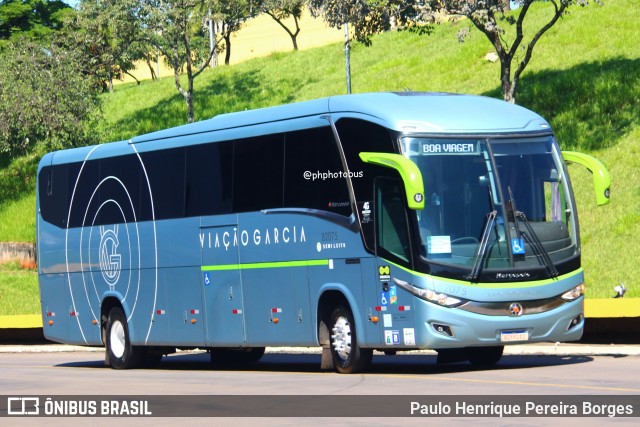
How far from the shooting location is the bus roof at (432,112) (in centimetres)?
1819

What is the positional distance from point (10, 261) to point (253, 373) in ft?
117

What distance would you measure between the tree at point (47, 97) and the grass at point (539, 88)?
5.74 metres

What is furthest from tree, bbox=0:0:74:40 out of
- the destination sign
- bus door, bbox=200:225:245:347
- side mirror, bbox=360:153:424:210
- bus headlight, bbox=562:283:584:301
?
bus headlight, bbox=562:283:584:301

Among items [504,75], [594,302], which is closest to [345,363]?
[594,302]

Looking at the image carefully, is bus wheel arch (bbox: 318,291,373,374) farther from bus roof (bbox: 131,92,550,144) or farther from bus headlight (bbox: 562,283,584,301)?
bus headlight (bbox: 562,283,584,301)

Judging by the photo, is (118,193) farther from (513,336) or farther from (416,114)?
(513,336)

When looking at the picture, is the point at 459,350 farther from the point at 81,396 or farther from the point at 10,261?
the point at 10,261

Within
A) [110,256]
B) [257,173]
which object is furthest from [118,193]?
[257,173]

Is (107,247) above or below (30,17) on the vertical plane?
below

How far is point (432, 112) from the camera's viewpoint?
728 inches

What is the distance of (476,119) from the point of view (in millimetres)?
18453

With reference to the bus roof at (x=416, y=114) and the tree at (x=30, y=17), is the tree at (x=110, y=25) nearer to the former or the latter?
the bus roof at (x=416, y=114)

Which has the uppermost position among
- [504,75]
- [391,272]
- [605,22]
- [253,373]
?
[605,22]

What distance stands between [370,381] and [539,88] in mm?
30539
